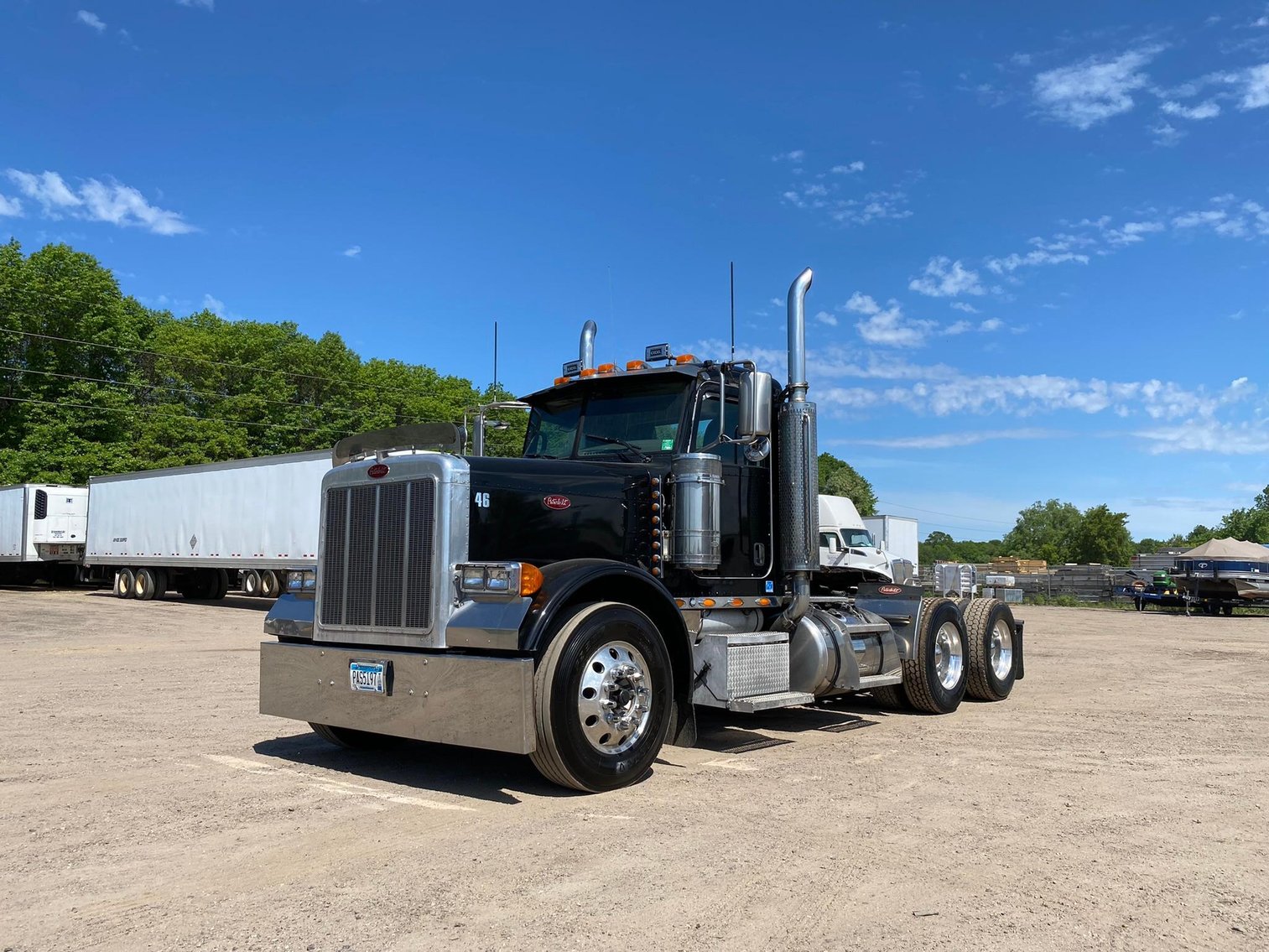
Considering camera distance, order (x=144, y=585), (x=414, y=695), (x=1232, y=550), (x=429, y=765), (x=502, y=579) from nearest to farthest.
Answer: (x=502, y=579)
(x=414, y=695)
(x=429, y=765)
(x=144, y=585)
(x=1232, y=550)

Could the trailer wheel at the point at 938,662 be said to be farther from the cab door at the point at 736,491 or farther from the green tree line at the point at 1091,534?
the green tree line at the point at 1091,534

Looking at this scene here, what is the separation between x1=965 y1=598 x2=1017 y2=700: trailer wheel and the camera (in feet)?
33.8

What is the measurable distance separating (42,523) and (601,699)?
1347 inches

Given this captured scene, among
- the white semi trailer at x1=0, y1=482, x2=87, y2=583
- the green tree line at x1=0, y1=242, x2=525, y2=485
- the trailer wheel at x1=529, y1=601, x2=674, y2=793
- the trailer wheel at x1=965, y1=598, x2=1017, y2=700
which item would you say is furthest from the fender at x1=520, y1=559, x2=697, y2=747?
the white semi trailer at x1=0, y1=482, x2=87, y2=583

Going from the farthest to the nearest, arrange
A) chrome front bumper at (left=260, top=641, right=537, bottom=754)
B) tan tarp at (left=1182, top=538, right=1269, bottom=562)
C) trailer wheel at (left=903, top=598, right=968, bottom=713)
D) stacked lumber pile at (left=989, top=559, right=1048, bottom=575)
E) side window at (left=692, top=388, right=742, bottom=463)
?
stacked lumber pile at (left=989, top=559, right=1048, bottom=575)
tan tarp at (left=1182, top=538, right=1269, bottom=562)
trailer wheel at (left=903, top=598, right=968, bottom=713)
side window at (left=692, top=388, right=742, bottom=463)
chrome front bumper at (left=260, top=641, right=537, bottom=754)

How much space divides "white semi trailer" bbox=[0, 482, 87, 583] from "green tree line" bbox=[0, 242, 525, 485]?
8.09 metres

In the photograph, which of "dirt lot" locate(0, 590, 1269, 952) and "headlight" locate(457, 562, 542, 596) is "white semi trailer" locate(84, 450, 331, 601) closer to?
"dirt lot" locate(0, 590, 1269, 952)

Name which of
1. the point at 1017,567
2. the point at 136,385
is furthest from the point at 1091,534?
the point at 136,385

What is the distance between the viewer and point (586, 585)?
598cm

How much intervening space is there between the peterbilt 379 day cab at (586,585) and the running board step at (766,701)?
2 cm

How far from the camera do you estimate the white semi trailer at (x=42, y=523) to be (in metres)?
33.9

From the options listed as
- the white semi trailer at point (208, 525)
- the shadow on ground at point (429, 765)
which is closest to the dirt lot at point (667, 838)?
the shadow on ground at point (429, 765)

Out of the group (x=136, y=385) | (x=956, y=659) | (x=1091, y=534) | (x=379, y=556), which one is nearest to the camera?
(x=379, y=556)

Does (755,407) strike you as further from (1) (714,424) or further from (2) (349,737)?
(2) (349,737)
